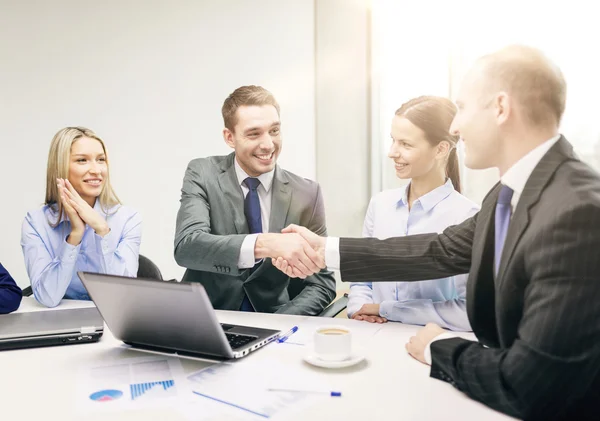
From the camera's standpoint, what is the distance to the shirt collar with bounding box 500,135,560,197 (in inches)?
45.6

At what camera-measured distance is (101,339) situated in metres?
1.53

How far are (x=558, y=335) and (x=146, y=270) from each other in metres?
1.83

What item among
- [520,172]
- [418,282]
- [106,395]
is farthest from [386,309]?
[106,395]

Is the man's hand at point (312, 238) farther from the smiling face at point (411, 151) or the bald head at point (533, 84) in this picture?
the bald head at point (533, 84)

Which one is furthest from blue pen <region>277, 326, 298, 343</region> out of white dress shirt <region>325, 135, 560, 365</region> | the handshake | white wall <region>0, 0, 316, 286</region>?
white wall <region>0, 0, 316, 286</region>

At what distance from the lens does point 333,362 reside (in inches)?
48.0

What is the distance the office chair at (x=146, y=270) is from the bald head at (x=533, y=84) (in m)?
1.69

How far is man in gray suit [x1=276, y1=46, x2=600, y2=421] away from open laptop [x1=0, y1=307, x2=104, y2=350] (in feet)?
3.07

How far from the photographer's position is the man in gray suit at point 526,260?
3.08 feet

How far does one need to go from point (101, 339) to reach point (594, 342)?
1.29 m

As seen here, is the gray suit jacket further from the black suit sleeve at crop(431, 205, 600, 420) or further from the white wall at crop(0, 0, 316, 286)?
the black suit sleeve at crop(431, 205, 600, 420)

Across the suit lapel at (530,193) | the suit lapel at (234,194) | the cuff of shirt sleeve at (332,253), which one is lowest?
the cuff of shirt sleeve at (332,253)

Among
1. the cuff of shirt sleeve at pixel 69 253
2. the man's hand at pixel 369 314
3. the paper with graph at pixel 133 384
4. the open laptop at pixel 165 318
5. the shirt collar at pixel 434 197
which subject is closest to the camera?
the paper with graph at pixel 133 384

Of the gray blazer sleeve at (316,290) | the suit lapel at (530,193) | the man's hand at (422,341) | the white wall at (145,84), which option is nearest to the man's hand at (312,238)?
the gray blazer sleeve at (316,290)
